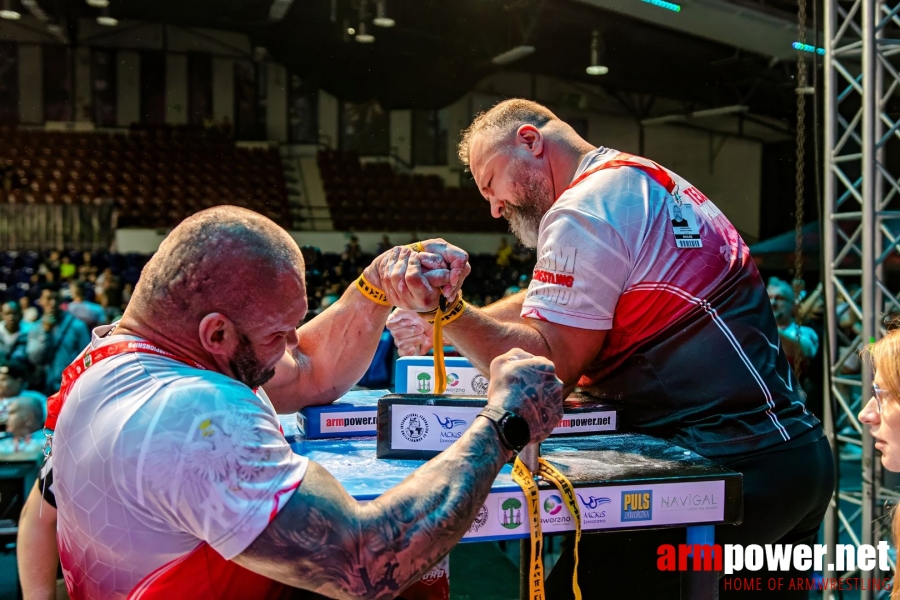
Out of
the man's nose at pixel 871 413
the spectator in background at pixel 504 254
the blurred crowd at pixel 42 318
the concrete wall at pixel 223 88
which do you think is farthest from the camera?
the concrete wall at pixel 223 88

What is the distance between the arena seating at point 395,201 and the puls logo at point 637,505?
39.3 ft

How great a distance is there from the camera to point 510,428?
1099mm

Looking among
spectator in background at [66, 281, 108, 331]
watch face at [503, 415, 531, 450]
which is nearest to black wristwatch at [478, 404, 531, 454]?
watch face at [503, 415, 531, 450]

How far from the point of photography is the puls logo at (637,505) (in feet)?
3.77

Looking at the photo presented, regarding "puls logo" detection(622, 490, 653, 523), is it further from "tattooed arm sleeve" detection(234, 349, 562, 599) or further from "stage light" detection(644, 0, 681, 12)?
"stage light" detection(644, 0, 681, 12)

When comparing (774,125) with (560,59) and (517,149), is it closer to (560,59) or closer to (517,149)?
(560,59)

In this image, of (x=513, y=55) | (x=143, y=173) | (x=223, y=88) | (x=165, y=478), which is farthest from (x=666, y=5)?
(x=223, y=88)

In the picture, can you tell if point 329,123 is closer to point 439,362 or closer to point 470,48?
point 470,48

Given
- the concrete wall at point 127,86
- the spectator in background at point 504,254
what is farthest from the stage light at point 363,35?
the concrete wall at point 127,86

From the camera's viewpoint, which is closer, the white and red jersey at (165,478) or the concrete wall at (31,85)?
the white and red jersey at (165,478)

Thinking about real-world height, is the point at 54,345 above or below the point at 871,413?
below

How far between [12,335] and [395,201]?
816 centimetres

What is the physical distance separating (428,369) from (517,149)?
2.09ft

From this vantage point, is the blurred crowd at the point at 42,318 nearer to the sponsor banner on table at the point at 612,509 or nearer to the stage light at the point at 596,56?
the sponsor banner on table at the point at 612,509
